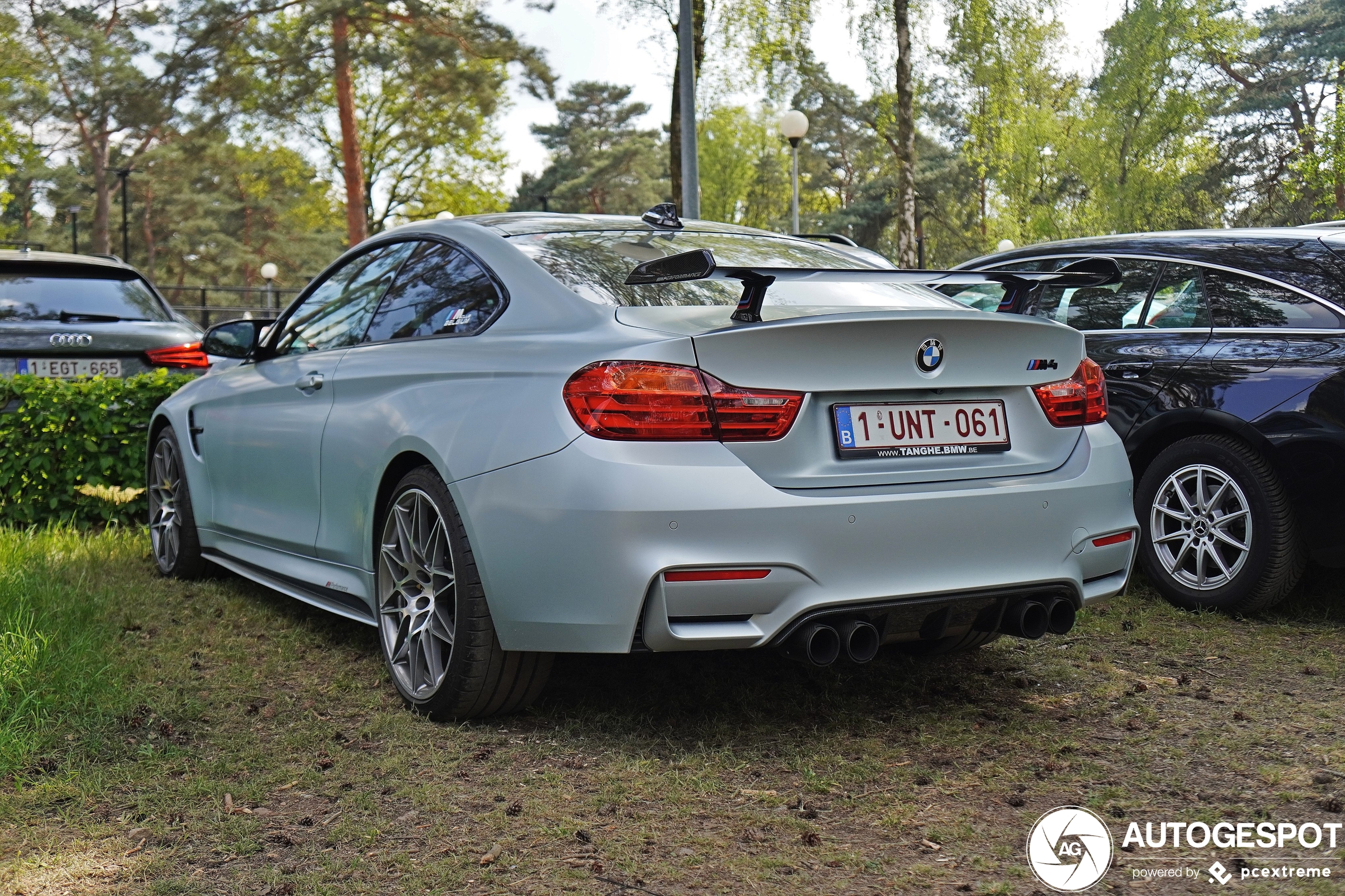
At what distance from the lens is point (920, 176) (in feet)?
200

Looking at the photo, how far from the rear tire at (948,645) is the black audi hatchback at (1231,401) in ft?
3.92

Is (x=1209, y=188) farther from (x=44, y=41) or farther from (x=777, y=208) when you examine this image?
(x=44, y=41)

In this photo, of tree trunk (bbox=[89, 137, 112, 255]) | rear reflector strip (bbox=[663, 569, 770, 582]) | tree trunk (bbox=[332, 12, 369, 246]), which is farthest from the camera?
tree trunk (bbox=[89, 137, 112, 255])

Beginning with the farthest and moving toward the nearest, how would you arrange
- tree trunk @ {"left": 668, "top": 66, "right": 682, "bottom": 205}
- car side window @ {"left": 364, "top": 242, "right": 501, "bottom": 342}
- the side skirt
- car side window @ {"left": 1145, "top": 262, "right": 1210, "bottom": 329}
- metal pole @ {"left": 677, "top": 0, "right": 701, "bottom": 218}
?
tree trunk @ {"left": 668, "top": 66, "right": 682, "bottom": 205} < metal pole @ {"left": 677, "top": 0, "right": 701, "bottom": 218} < car side window @ {"left": 1145, "top": 262, "right": 1210, "bottom": 329} < the side skirt < car side window @ {"left": 364, "top": 242, "right": 501, "bottom": 342}

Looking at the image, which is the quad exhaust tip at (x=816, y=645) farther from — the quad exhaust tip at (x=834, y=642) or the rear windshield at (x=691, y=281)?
the rear windshield at (x=691, y=281)

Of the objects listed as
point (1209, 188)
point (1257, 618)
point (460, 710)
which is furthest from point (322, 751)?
point (1209, 188)

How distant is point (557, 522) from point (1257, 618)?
3272mm

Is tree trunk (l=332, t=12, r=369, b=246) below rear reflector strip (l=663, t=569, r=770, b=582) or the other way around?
the other way around

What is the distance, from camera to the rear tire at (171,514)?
5.96 m

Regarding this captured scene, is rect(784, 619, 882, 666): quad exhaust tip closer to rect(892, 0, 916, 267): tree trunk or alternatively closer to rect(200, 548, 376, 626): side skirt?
rect(200, 548, 376, 626): side skirt

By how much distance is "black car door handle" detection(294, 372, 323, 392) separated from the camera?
458cm

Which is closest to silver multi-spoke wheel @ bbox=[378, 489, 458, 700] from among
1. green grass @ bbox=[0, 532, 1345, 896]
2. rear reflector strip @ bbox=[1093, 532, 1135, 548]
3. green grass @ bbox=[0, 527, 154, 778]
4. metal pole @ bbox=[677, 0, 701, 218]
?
green grass @ bbox=[0, 532, 1345, 896]

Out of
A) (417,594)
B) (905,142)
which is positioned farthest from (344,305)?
(905,142)

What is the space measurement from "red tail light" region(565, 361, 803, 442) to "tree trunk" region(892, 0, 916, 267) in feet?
60.8
